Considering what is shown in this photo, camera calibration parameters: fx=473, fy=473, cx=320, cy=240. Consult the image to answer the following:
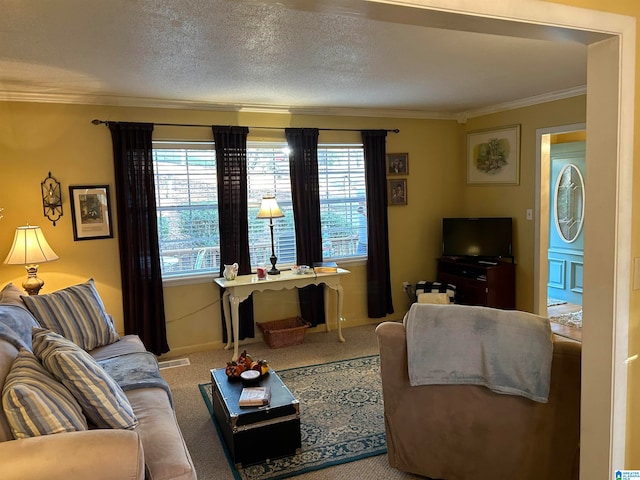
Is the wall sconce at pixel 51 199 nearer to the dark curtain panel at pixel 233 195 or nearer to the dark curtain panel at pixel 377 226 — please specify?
the dark curtain panel at pixel 233 195

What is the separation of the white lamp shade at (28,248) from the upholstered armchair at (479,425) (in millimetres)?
2750

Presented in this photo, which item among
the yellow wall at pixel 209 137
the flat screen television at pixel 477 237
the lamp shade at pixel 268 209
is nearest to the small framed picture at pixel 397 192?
the yellow wall at pixel 209 137

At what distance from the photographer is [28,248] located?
3.56 metres

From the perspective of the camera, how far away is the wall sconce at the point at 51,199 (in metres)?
3.95

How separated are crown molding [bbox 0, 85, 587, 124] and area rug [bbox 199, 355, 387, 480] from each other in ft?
8.20

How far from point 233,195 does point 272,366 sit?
5.40 ft

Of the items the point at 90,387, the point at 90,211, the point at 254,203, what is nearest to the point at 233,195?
the point at 254,203

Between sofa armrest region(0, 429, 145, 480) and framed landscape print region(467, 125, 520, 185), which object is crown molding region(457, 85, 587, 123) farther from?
sofa armrest region(0, 429, 145, 480)

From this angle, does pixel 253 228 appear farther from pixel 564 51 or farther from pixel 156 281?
pixel 564 51

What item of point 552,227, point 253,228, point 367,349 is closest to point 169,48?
point 253,228

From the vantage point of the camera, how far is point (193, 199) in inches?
179

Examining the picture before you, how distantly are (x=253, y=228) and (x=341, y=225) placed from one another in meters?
1.01

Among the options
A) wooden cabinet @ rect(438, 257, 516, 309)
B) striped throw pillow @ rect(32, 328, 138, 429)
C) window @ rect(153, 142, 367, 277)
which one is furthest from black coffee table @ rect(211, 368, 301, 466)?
wooden cabinet @ rect(438, 257, 516, 309)

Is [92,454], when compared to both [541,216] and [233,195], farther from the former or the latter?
[541,216]
